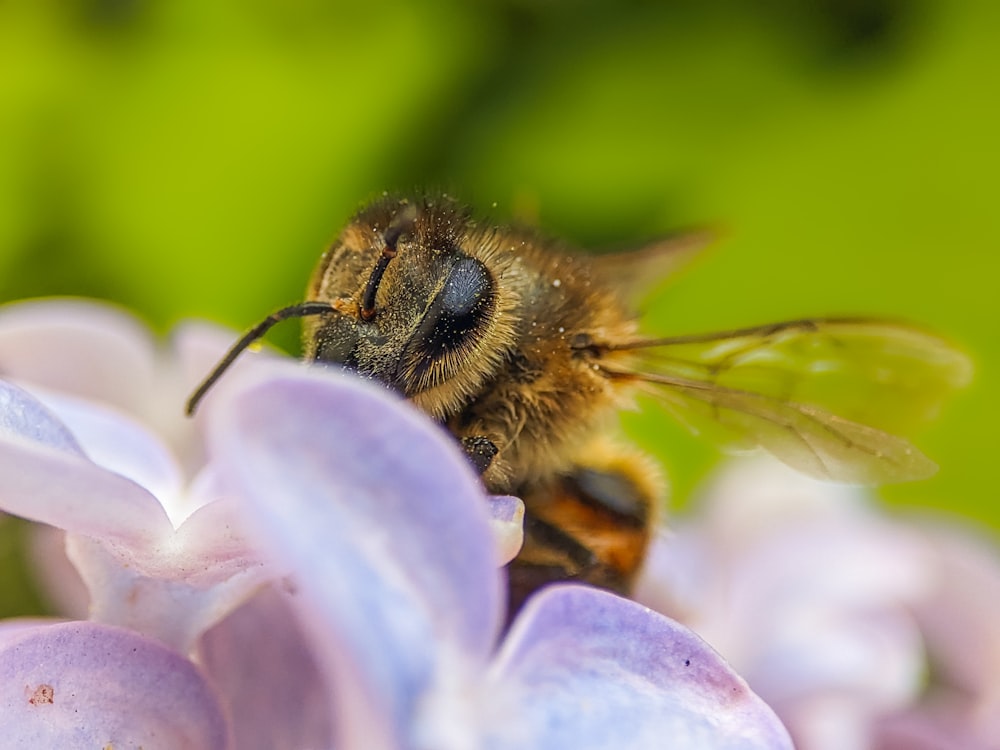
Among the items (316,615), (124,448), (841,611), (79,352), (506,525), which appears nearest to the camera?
(316,615)

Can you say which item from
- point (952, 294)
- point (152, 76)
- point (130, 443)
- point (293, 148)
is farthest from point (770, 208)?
point (130, 443)

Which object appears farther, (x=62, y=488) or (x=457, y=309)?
(x=457, y=309)

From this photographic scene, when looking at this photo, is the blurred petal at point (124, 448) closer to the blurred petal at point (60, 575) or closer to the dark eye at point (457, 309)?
the dark eye at point (457, 309)

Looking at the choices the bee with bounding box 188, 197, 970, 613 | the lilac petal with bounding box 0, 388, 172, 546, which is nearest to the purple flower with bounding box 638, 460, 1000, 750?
the bee with bounding box 188, 197, 970, 613

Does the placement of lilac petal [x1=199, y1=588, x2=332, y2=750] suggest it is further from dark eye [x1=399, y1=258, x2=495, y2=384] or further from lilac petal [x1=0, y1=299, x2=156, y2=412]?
lilac petal [x1=0, y1=299, x2=156, y2=412]

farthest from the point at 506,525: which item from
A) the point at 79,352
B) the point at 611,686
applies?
the point at 79,352

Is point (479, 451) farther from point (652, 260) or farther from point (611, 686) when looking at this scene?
point (652, 260)
